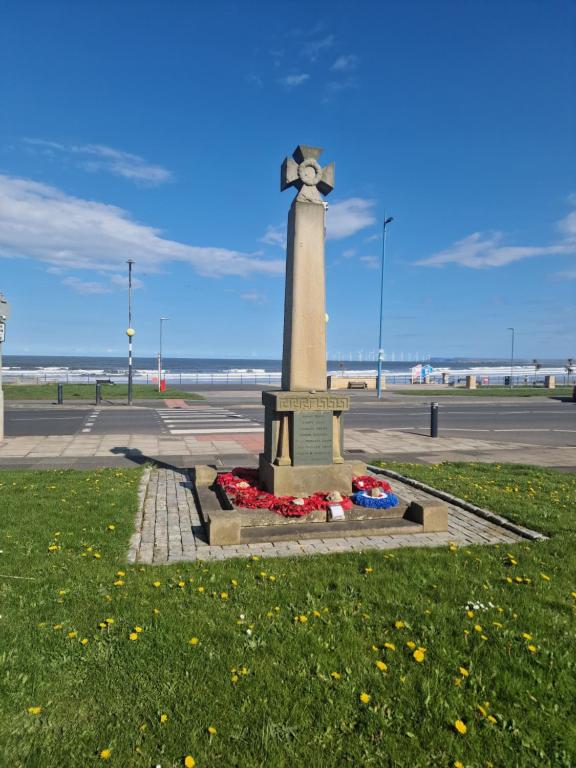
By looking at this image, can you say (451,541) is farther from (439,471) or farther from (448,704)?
(439,471)

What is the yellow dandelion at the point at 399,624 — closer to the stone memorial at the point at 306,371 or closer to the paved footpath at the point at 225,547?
the paved footpath at the point at 225,547

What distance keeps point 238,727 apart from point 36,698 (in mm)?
1318

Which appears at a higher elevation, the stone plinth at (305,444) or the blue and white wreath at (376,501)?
the stone plinth at (305,444)

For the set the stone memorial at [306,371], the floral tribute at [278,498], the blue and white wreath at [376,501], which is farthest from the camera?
the stone memorial at [306,371]

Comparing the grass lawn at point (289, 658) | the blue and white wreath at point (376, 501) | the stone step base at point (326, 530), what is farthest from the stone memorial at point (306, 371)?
the grass lawn at point (289, 658)

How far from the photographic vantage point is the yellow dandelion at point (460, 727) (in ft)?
9.44

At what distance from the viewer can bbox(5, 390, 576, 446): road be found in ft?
55.7

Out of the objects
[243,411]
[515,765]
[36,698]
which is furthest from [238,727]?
[243,411]

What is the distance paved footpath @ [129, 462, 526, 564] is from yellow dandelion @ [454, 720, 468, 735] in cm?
303

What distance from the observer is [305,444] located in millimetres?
7500

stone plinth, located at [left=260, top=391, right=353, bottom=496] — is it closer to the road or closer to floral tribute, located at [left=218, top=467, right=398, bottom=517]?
floral tribute, located at [left=218, top=467, right=398, bottom=517]

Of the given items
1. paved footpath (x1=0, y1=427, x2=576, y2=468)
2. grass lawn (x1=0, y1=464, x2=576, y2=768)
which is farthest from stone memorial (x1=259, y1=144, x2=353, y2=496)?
paved footpath (x1=0, y1=427, x2=576, y2=468)

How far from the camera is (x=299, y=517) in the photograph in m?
6.65

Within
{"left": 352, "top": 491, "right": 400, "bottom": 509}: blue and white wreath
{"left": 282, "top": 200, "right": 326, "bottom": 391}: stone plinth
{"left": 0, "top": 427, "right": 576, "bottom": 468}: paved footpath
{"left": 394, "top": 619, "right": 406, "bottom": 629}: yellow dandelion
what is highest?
{"left": 282, "top": 200, "right": 326, "bottom": 391}: stone plinth
